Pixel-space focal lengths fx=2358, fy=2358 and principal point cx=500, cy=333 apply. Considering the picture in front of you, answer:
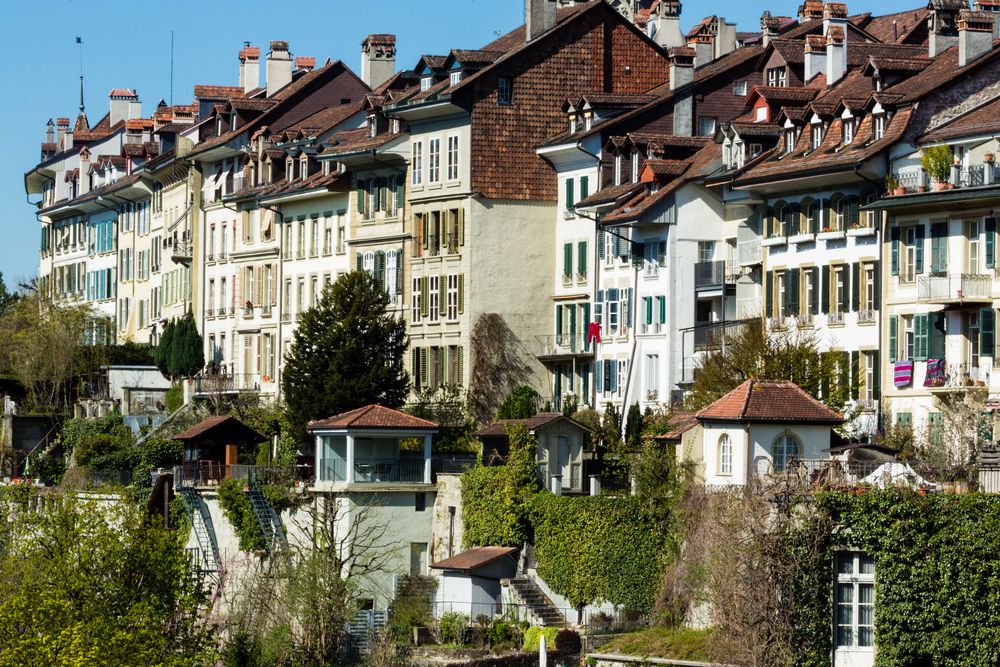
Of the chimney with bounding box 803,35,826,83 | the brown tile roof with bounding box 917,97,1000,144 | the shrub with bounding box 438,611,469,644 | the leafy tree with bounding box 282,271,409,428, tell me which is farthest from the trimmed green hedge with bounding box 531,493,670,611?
the chimney with bounding box 803,35,826,83

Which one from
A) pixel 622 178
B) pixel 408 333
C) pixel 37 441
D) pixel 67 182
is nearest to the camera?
pixel 622 178

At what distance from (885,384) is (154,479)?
28836 millimetres

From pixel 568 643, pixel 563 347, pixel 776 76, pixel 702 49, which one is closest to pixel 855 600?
Answer: pixel 568 643

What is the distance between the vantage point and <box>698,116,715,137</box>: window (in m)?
83.3

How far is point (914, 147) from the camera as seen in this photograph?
2660 inches

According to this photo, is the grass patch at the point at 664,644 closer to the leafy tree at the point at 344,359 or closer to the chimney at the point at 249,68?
the leafy tree at the point at 344,359

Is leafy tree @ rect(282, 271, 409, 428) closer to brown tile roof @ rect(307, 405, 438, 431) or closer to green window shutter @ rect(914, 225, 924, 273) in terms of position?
brown tile roof @ rect(307, 405, 438, 431)

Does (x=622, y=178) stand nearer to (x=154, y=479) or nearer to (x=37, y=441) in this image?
(x=154, y=479)

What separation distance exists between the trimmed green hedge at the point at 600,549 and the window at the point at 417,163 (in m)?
25.5

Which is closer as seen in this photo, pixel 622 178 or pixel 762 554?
pixel 762 554

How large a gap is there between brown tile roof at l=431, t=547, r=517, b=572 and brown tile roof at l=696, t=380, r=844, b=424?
29.5 ft

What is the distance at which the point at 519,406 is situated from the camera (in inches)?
3078

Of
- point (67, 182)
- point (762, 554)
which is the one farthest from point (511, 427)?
point (67, 182)

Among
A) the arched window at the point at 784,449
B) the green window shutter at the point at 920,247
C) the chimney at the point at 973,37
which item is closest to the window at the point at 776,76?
the chimney at the point at 973,37
